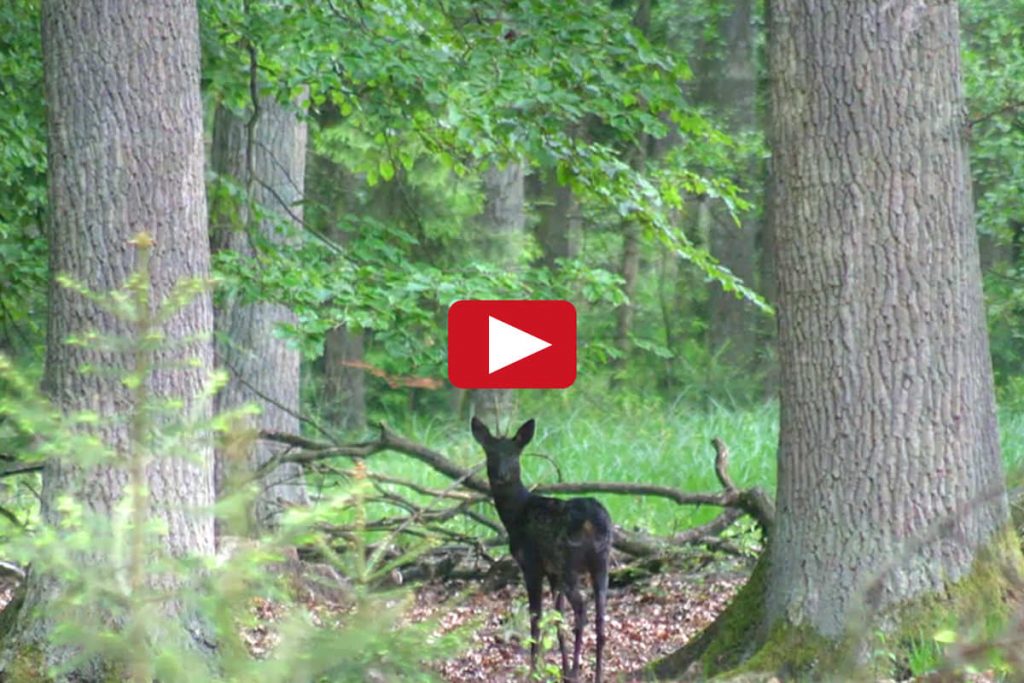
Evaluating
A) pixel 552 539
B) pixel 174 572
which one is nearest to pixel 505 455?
pixel 552 539

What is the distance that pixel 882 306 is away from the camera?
6863 millimetres

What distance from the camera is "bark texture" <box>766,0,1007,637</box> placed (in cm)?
684

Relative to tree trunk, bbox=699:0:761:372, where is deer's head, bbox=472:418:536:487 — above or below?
below

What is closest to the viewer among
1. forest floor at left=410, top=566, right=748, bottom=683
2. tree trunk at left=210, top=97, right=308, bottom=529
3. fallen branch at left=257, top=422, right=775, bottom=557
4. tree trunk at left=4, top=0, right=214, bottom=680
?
tree trunk at left=4, top=0, right=214, bottom=680

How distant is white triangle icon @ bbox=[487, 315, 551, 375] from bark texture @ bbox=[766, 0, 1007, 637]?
2.99 m

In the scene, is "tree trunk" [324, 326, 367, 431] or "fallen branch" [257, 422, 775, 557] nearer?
"fallen branch" [257, 422, 775, 557]

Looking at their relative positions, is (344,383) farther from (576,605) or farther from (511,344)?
(576,605)

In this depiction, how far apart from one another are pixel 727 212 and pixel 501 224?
25.2 feet

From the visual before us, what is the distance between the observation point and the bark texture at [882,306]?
22.5ft

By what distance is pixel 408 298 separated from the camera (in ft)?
33.2

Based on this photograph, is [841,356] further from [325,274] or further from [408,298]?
[325,274]

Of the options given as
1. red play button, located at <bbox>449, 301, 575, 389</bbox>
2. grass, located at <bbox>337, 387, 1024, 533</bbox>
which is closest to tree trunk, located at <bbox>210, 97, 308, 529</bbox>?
grass, located at <bbox>337, 387, 1024, 533</bbox>

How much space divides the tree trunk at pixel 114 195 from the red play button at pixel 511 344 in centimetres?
252

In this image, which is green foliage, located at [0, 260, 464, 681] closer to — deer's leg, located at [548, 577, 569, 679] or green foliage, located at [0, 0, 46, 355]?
deer's leg, located at [548, 577, 569, 679]
